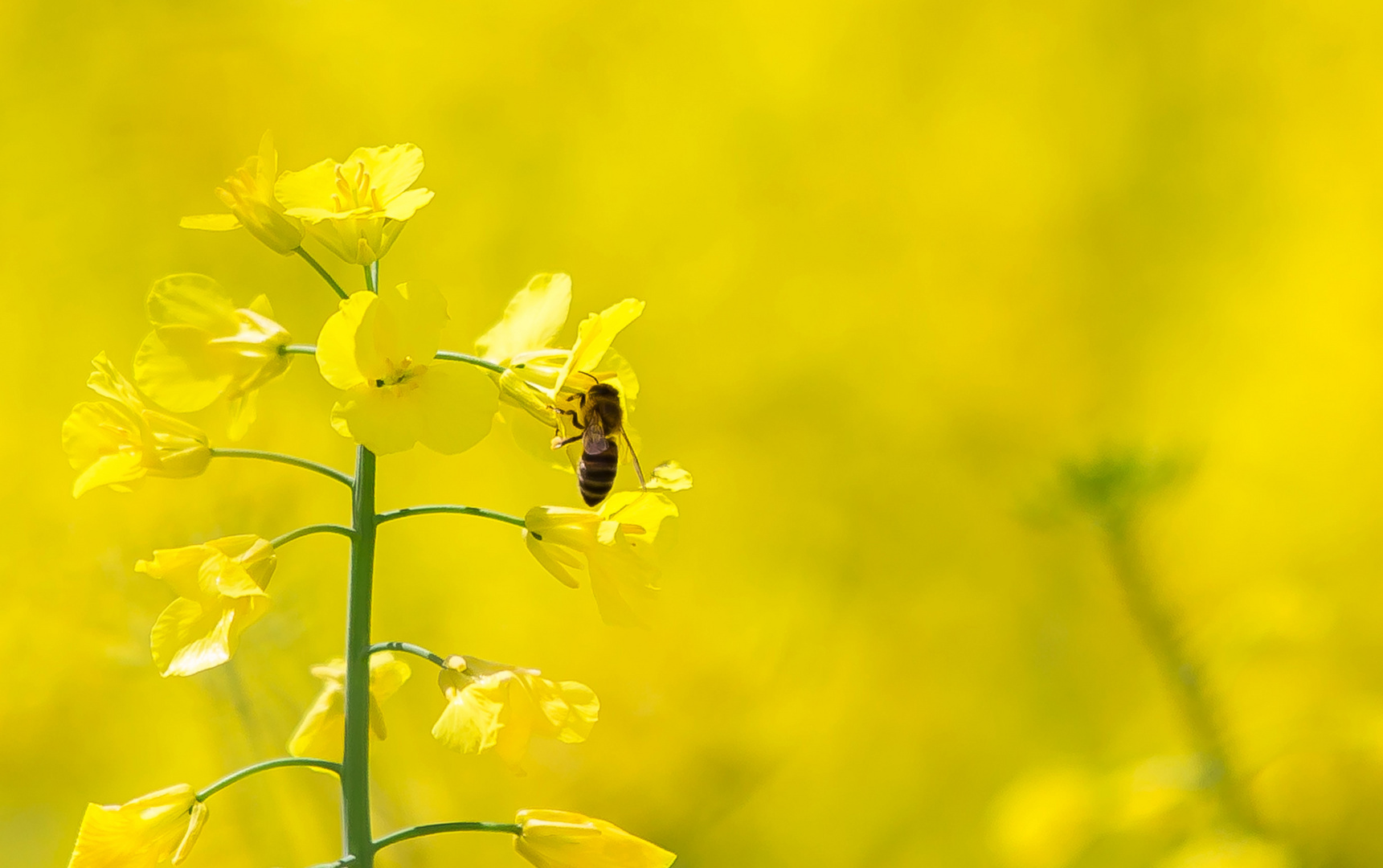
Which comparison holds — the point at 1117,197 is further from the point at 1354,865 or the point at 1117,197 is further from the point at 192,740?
the point at 192,740

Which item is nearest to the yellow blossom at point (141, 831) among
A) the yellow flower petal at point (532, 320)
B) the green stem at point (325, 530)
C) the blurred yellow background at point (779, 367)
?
the green stem at point (325, 530)

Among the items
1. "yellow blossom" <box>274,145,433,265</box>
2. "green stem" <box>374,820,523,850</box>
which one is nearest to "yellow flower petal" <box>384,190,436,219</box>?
"yellow blossom" <box>274,145,433,265</box>

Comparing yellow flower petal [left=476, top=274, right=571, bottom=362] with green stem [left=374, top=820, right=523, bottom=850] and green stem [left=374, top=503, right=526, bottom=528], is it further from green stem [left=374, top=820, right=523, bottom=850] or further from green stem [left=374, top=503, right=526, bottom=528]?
green stem [left=374, top=820, right=523, bottom=850]

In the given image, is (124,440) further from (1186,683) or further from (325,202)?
(1186,683)

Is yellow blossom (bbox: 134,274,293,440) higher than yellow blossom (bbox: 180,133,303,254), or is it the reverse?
yellow blossom (bbox: 180,133,303,254)

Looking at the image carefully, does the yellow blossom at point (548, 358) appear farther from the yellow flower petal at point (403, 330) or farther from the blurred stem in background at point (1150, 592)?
the blurred stem in background at point (1150, 592)
